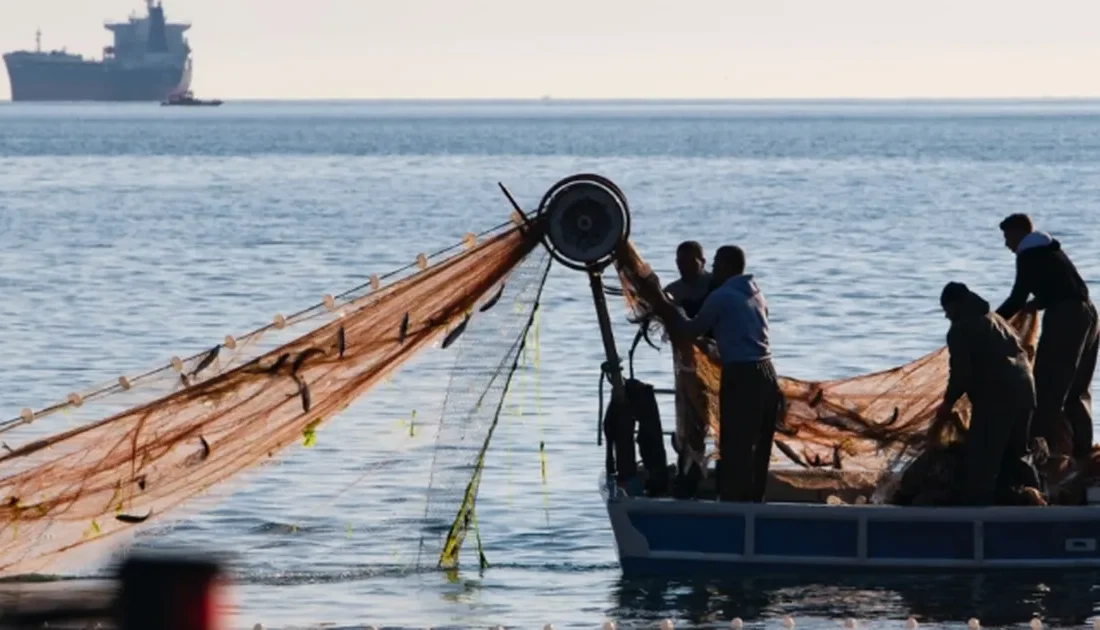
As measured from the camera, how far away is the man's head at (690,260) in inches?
481

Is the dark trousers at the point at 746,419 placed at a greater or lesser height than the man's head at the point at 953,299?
lesser

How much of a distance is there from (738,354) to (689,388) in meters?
0.60

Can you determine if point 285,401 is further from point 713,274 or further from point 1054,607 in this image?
point 1054,607

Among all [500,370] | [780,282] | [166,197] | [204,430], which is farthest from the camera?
[166,197]

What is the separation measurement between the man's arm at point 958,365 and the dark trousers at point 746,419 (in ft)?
2.89

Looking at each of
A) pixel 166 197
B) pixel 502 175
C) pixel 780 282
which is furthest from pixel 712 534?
pixel 502 175

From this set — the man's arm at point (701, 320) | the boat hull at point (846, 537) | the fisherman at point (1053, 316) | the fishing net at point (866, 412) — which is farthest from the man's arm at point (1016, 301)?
the man's arm at point (701, 320)

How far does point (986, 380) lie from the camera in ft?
38.9

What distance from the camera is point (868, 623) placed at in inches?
470

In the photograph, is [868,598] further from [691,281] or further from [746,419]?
[691,281]

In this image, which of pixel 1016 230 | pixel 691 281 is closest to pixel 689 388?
pixel 691 281

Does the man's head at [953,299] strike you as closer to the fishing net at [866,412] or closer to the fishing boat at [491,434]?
the fishing net at [866,412]

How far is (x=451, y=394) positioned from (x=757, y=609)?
2076 mm

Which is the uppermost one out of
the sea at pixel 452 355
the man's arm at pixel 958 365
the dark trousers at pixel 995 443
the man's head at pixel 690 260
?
the man's head at pixel 690 260
